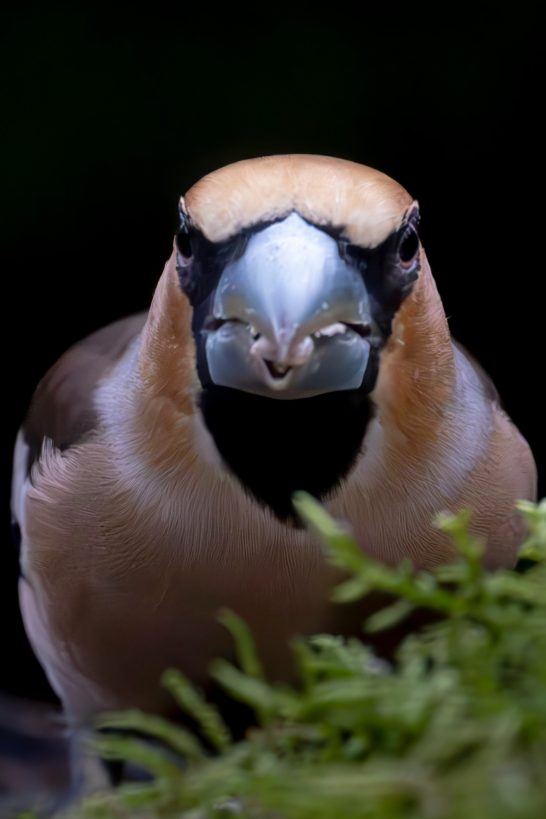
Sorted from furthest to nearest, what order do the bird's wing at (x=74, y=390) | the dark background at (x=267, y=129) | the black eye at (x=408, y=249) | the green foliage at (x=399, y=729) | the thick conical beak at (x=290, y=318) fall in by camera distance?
the dark background at (x=267, y=129)
the bird's wing at (x=74, y=390)
the black eye at (x=408, y=249)
the thick conical beak at (x=290, y=318)
the green foliage at (x=399, y=729)

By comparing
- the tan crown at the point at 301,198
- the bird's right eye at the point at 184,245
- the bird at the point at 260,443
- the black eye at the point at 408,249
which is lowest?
the bird at the point at 260,443

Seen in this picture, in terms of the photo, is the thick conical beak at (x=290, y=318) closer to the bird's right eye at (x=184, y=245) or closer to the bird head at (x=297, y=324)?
the bird head at (x=297, y=324)

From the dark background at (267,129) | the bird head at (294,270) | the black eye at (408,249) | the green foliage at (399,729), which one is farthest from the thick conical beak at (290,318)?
the dark background at (267,129)

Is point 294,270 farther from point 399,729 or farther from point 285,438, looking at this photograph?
point 399,729

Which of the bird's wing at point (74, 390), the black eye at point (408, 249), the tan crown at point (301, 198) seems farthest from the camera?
the bird's wing at point (74, 390)

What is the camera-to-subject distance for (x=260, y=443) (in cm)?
156

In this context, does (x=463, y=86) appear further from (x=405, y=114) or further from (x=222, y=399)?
(x=222, y=399)

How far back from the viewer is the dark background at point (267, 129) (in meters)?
3.65

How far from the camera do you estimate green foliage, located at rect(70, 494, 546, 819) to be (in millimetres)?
551

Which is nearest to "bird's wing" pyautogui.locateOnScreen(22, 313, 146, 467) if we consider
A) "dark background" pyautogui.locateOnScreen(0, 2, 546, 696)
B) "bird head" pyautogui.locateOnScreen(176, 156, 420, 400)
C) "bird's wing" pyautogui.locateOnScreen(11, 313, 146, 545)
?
"bird's wing" pyautogui.locateOnScreen(11, 313, 146, 545)

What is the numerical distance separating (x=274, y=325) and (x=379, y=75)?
260 centimetres

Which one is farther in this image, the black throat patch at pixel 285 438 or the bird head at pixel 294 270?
the black throat patch at pixel 285 438

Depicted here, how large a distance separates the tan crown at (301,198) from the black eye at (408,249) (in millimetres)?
43

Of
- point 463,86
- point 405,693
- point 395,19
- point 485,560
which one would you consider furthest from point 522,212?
point 405,693
